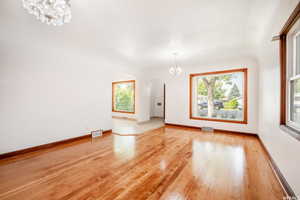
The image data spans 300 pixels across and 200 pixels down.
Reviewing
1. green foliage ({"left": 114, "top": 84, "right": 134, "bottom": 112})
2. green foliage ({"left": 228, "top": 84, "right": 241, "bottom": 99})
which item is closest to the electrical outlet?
green foliage ({"left": 114, "top": 84, "right": 134, "bottom": 112})

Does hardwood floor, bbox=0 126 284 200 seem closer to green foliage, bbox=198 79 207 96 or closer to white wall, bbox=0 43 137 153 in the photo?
white wall, bbox=0 43 137 153

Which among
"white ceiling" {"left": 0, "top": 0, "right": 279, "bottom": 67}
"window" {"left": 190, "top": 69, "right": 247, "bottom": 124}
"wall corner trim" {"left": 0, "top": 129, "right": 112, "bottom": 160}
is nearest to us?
"white ceiling" {"left": 0, "top": 0, "right": 279, "bottom": 67}

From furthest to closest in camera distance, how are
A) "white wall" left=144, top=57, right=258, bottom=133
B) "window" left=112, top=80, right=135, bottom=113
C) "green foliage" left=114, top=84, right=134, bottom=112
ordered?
"green foliage" left=114, top=84, right=134, bottom=112 → "window" left=112, top=80, right=135, bottom=113 → "white wall" left=144, top=57, right=258, bottom=133

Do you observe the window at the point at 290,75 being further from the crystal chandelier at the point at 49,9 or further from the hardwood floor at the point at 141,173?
the crystal chandelier at the point at 49,9

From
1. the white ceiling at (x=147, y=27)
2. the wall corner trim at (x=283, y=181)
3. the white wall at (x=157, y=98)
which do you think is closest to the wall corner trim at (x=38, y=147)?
the white ceiling at (x=147, y=27)

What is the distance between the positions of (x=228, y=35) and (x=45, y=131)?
473 cm

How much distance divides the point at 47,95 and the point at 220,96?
5.37m

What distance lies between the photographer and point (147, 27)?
7.56ft

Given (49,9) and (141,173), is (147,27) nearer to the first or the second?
(49,9)

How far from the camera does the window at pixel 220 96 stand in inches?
164

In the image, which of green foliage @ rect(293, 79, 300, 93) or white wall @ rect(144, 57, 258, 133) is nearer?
green foliage @ rect(293, 79, 300, 93)

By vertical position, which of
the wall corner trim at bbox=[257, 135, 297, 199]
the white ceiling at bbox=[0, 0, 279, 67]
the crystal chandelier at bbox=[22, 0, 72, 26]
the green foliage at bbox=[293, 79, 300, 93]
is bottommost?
the wall corner trim at bbox=[257, 135, 297, 199]

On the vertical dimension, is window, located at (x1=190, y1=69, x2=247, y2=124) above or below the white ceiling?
below

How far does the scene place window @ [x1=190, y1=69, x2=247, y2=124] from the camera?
4176 millimetres
